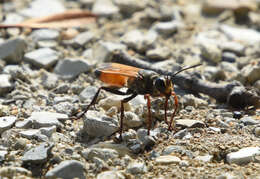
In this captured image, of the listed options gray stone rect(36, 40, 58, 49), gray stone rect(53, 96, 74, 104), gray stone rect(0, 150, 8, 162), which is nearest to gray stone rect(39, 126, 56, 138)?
gray stone rect(0, 150, 8, 162)

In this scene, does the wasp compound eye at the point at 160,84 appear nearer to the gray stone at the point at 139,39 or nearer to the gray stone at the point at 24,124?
the gray stone at the point at 24,124

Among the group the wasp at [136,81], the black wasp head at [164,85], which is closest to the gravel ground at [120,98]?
the wasp at [136,81]

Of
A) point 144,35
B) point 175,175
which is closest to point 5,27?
point 144,35

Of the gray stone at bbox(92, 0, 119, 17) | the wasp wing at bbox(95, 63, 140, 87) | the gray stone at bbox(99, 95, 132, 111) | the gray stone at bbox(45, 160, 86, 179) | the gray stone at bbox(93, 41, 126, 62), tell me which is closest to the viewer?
the gray stone at bbox(45, 160, 86, 179)

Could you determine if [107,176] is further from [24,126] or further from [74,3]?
[74,3]

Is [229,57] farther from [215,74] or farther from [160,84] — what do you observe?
[160,84]

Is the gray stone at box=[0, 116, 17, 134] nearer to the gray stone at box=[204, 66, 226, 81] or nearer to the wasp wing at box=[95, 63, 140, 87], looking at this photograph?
the wasp wing at box=[95, 63, 140, 87]
